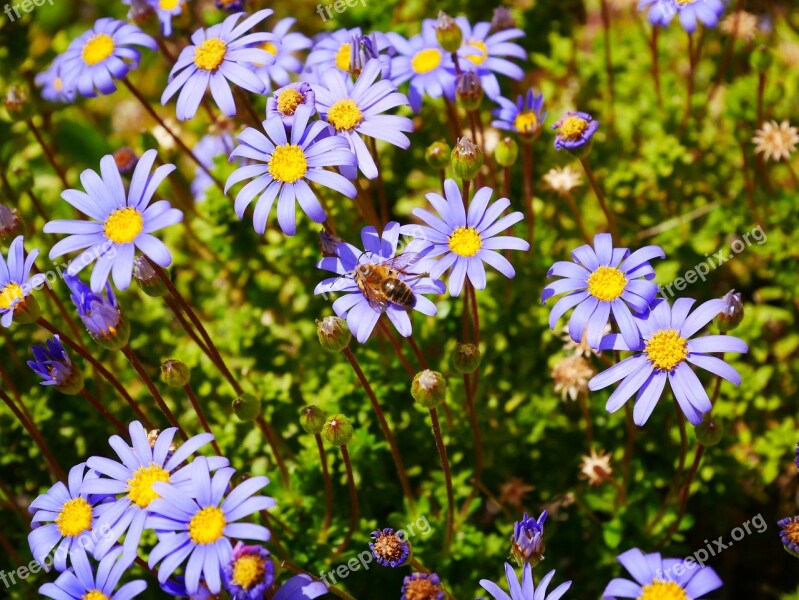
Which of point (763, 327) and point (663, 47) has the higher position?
point (663, 47)

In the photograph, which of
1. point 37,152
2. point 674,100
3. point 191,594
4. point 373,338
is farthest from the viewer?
point 37,152

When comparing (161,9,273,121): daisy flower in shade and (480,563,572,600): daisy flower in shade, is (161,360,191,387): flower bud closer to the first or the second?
(161,9,273,121): daisy flower in shade

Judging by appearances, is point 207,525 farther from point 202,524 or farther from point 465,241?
point 465,241

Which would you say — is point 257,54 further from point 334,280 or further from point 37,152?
point 37,152

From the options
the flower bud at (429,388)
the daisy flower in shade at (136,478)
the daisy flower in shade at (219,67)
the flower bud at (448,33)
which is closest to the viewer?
the daisy flower in shade at (136,478)

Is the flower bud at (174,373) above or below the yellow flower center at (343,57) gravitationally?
below

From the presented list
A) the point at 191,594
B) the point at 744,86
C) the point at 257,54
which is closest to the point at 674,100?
the point at 744,86

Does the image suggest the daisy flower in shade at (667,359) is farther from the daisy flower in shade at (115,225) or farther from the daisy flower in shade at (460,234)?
the daisy flower in shade at (115,225)

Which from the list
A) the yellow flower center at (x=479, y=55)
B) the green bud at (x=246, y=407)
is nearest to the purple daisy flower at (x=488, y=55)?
the yellow flower center at (x=479, y=55)
